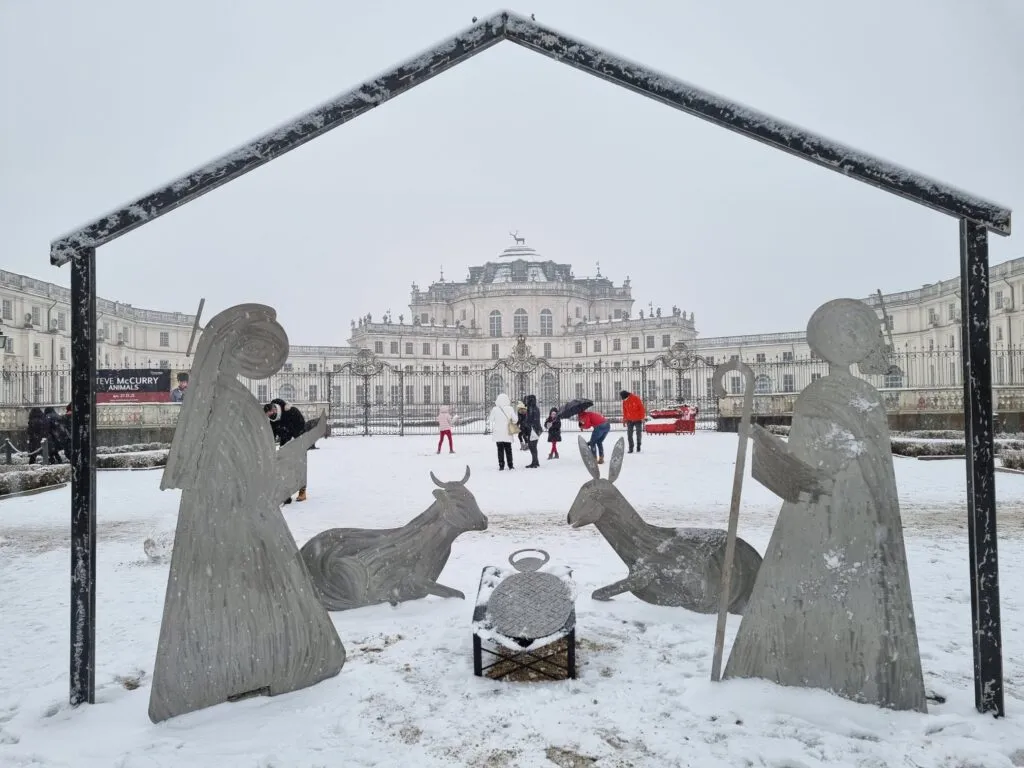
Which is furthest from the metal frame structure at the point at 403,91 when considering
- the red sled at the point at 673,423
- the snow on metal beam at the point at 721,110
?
the red sled at the point at 673,423

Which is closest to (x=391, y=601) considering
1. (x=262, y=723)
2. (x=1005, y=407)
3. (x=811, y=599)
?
(x=262, y=723)

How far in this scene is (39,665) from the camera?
127 inches

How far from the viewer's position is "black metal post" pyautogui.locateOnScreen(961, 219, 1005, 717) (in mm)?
2465

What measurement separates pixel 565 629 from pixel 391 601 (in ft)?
4.79

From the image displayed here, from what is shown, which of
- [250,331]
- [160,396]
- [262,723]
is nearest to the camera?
[262,723]

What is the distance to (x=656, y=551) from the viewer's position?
381cm

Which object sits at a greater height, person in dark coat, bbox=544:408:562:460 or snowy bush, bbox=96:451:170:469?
person in dark coat, bbox=544:408:562:460

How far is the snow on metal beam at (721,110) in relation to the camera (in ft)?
8.49

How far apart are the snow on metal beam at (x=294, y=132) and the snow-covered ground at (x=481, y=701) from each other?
2.07m

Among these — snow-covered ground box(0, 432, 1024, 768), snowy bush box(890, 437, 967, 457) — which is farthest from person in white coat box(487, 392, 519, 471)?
snowy bush box(890, 437, 967, 457)

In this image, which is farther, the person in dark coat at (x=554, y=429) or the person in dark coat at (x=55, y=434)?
the person in dark coat at (x=554, y=429)

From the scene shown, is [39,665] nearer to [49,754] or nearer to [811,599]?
[49,754]

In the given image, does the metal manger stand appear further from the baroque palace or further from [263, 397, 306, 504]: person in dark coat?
the baroque palace

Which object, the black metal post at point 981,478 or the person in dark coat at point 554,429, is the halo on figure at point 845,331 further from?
the person in dark coat at point 554,429
